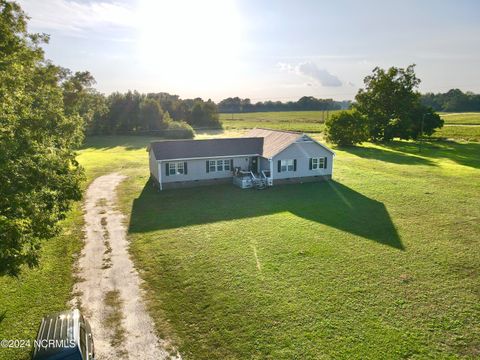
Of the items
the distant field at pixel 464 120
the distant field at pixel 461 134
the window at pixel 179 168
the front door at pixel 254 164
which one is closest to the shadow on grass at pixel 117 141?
the window at pixel 179 168

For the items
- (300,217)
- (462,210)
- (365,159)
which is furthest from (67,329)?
(365,159)

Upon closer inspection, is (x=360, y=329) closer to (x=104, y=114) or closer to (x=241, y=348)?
(x=241, y=348)

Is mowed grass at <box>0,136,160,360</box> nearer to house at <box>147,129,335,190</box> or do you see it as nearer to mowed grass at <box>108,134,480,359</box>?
→ mowed grass at <box>108,134,480,359</box>

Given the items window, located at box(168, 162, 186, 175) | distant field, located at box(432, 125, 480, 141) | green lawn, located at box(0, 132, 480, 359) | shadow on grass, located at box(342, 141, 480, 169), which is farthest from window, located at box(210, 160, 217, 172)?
distant field, located at box(432, 125, 480, 141)

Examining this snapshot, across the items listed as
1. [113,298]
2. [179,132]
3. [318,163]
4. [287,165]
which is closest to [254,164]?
[287,165]

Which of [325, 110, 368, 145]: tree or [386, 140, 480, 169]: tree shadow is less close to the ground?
[325, 110, 368, 145]: tree
